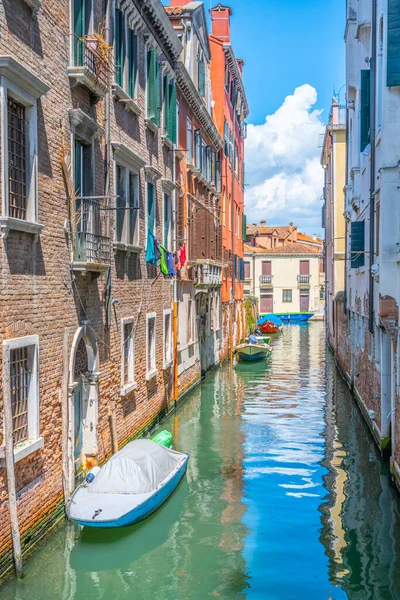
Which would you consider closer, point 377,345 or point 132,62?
point 132,62

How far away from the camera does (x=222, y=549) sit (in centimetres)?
883

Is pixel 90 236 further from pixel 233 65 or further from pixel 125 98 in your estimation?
pixel 233 65

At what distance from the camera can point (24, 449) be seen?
788 centimetres

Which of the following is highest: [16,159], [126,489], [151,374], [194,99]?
[194,99]

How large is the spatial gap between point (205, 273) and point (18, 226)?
14686 millimetres

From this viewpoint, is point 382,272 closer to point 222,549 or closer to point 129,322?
point 129,322

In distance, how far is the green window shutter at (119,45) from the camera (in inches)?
477

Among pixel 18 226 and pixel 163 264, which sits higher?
pixel 18 226

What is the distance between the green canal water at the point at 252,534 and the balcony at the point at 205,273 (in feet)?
19.3

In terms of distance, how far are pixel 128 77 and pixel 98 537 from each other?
7.97 meters

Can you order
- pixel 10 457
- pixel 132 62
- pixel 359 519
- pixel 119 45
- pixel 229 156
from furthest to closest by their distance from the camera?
1. pixel 229 156
2. pixel 132 62
3. pixel 119 45
4. pixel 359 519
5. pixel 10 457

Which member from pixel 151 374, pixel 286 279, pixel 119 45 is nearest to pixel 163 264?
pixel 151 374

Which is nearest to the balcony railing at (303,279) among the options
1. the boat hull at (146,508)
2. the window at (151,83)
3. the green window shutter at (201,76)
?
the green window shutter at (201,76)

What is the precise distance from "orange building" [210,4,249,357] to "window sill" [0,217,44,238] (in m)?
20.9
